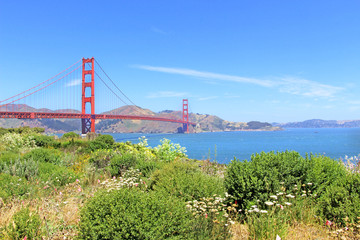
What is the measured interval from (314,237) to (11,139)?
704 inches

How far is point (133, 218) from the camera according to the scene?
2.90 metres

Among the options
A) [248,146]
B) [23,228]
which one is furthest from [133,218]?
[248,146]

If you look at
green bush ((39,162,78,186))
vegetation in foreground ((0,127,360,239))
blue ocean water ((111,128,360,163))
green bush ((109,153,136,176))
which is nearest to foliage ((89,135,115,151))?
blue ocean water ((111,128,360,163))

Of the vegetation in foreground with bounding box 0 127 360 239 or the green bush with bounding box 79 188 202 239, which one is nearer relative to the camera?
the green bush with bounding box 79 188 202 239

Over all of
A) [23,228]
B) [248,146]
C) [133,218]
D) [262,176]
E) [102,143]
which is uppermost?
[262,176]

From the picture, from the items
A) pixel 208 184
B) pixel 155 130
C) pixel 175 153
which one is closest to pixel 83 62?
pixel 175 153

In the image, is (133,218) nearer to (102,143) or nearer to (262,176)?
(262,176)

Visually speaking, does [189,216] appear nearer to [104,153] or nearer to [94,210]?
[94,210]

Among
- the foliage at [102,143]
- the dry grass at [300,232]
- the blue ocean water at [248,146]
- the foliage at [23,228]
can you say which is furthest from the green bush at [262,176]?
the foliage at [102,143]

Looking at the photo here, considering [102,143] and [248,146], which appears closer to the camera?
[102,143]

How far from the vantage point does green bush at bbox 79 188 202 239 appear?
2.89m

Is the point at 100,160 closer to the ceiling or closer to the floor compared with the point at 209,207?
closer to the floor

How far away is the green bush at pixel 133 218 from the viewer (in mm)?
2887

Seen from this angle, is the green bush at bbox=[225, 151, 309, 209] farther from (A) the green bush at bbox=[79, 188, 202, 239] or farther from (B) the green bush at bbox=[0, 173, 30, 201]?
(B) the green bush at bbox=[0, 173, 30, 201]
